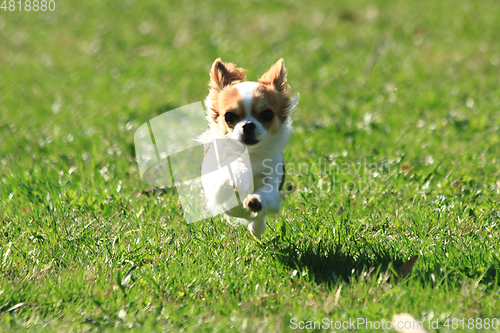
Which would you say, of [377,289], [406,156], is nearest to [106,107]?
[406,156]

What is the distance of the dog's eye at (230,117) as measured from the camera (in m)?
3.48

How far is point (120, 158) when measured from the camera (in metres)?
5.48

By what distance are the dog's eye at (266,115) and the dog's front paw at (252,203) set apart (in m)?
0.55

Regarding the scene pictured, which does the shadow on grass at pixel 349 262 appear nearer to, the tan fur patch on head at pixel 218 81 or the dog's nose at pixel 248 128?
the dog's nose at pixel 248 128

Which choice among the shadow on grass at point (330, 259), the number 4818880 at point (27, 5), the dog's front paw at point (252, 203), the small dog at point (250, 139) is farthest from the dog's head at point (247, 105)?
the number 4818880 at point (27, 5)

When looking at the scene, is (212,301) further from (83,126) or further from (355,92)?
(355,92)

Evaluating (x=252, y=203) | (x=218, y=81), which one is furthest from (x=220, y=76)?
(x=252, y=203)

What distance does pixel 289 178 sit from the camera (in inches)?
199

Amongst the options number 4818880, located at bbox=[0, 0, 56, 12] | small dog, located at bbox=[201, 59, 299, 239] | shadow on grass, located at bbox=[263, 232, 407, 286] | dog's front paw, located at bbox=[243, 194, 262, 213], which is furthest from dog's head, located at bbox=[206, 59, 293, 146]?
number 4818880, located at bbox=[0, 0, 56, 12]

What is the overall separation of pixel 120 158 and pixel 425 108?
3826mm

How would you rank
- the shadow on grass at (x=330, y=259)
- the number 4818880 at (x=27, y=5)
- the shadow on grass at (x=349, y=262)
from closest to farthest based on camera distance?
1. the shadow on grass at (x=349, y=262)
2. the shadow on grass at (x=330, y=259)
3. the number 4818880 at (x=27, y=5)

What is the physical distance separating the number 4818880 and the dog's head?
956 centimetres

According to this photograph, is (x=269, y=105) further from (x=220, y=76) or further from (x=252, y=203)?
(x=252, y=203)

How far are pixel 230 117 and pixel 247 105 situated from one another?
15 cm
